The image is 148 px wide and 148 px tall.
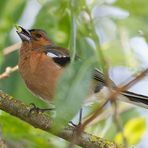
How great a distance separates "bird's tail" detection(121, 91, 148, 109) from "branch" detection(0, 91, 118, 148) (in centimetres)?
55

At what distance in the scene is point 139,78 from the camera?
5.52ft

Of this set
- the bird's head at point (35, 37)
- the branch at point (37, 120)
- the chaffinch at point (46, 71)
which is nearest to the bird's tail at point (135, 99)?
the chaffinch at point (46, 71)

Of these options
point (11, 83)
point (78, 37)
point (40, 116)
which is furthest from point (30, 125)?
point (78, 37)

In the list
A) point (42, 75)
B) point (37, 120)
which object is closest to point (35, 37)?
point (42, 75)

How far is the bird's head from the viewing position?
4795 mm

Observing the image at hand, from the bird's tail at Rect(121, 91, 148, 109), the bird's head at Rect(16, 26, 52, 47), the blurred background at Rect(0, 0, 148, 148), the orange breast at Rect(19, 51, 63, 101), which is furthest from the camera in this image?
the bird's head at Rect(16, 26, 52, 47)

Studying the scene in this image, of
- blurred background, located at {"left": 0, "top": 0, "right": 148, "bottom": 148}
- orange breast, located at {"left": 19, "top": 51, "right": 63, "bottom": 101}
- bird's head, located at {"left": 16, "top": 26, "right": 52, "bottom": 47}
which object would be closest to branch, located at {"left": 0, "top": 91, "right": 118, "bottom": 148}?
blurred background, located at {"left": 0, "top": 0, "right": 148, "bottom": 148}

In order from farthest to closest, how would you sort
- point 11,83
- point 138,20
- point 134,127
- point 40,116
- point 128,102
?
point 128,102 < point 11,83 < point 40,116 < point 134,127 < point 138,20

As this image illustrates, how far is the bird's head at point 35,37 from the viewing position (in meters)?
4.80

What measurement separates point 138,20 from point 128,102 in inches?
81.5

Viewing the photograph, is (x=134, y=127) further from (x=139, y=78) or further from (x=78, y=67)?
(x=139, y=78)

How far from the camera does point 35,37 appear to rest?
5.14m

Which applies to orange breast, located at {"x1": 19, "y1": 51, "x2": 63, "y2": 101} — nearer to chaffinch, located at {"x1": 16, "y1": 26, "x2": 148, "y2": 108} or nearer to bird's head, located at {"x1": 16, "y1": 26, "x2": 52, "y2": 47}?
chaffinch, located at {"x1": 16, "y1": 26, "x2": 148, "y2": 108}

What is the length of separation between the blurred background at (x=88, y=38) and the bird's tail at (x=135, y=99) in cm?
7
